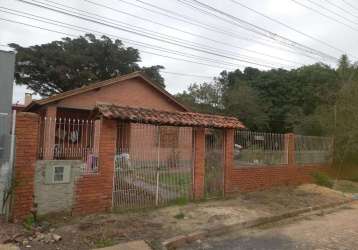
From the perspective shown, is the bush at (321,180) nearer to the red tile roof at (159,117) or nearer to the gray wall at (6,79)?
the red tile roof at (159,117)

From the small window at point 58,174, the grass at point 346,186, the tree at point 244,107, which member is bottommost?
the grass at point 346,186

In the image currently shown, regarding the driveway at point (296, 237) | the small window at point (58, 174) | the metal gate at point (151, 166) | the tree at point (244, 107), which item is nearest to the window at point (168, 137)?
the metal gate at point (151, 166)

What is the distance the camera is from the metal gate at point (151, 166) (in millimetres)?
8273

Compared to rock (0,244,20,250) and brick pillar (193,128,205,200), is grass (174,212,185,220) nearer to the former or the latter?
brick pillar (193,128,205,200)

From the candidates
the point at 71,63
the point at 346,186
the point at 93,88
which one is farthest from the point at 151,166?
the point at 71,63

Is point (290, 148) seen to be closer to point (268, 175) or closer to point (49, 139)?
point (268, 175)

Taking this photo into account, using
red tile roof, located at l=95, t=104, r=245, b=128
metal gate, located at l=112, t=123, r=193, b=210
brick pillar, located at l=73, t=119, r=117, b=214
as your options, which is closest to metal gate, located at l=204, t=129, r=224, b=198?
red tile roof, located at l=95, t=104, r=245, b=128

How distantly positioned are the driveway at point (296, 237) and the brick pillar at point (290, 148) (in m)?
4.25

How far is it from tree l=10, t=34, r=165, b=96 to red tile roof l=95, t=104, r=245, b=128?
23.8 metres

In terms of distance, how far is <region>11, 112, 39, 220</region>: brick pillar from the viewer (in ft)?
22.0

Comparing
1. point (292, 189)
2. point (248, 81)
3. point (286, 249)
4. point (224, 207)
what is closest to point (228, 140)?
point (224, 207)

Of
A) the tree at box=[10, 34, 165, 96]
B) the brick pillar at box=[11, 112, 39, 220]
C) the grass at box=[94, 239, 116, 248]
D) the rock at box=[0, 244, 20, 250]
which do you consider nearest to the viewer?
the rock at box=[0, 244, 20, 250]

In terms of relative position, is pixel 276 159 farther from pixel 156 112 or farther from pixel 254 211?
pixel 156 112

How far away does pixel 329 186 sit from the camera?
46.1 feet
